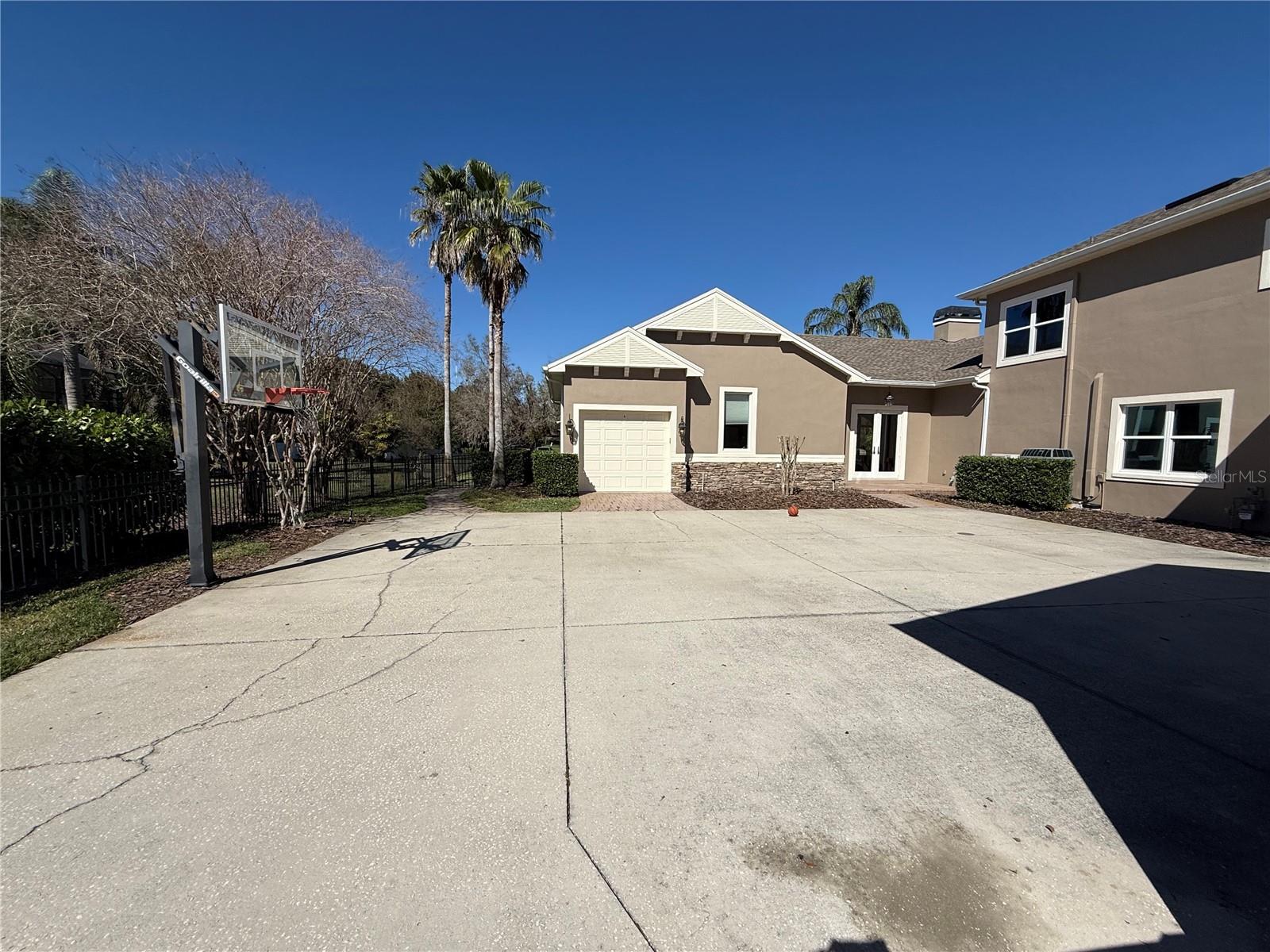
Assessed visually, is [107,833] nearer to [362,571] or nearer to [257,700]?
[257,700]

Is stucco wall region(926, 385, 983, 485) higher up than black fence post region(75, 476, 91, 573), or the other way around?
stucco wall region(926, 385, 983, 485)

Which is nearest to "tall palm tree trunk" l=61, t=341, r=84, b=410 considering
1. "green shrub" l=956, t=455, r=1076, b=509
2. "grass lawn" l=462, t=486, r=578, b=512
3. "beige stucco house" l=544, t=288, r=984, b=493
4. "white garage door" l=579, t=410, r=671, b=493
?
"grass lawn" l=462, t=486, r=578, b=512

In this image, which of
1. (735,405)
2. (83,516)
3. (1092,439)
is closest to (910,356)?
(1092,439)

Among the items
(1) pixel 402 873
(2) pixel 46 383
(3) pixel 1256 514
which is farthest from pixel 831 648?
(2) pixel 46 383

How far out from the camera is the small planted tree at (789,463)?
46.9ft

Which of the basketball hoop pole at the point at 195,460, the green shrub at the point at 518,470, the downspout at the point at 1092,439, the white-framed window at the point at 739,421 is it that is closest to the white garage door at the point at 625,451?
the white-framed window at the point at 739,421

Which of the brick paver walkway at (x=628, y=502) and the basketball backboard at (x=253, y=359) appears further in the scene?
the brick paver walkway at (x=628, y=502)

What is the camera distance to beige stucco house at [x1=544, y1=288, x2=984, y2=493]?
564 inches

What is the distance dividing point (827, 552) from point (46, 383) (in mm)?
22359

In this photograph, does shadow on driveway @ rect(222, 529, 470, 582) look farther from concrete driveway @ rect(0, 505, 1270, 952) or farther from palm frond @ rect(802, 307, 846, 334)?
palm frond @ rect(802, 307, 846, 334)

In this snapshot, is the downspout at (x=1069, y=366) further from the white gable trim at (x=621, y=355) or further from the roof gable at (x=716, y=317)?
the white gable trim at (x=621, y=355)

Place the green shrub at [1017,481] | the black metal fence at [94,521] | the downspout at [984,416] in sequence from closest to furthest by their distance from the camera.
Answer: the black metal fence at [94,521], the green shrub at [1017,481], the downspout at [984,416]

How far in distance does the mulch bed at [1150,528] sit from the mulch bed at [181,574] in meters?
13.9

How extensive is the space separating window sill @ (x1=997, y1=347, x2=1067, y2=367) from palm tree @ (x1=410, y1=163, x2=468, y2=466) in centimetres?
1553
